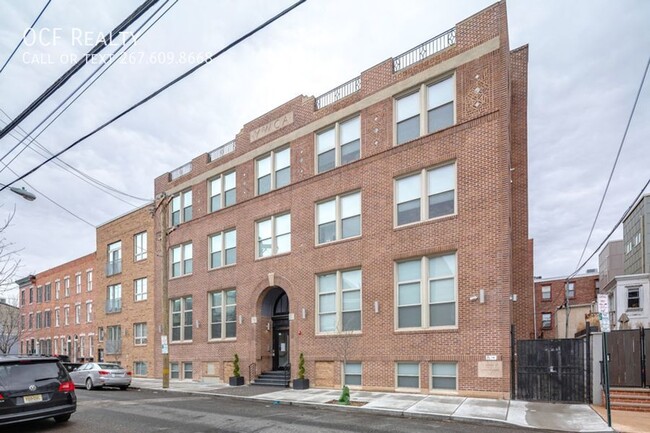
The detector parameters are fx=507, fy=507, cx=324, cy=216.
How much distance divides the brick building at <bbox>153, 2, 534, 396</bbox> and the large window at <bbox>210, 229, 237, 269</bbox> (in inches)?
4.6

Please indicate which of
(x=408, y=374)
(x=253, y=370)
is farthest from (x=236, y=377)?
(x=408, y=374)

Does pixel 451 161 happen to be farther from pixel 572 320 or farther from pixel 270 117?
pixel 572 320

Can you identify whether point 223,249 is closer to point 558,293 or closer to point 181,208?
point 181,208

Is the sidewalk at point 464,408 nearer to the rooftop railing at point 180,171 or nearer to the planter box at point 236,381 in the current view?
the planter box at point 236,381

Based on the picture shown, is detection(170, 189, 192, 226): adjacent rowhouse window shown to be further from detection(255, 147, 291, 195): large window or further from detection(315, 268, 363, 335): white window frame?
detection(315, 268, 363, 335): white window frame

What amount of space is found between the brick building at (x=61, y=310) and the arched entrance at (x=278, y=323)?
19977 millimetres

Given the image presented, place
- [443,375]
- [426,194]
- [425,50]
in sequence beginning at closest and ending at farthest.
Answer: [443,375] < [426,194] < [425,50]

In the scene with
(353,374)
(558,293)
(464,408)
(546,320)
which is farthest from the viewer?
(558,293)

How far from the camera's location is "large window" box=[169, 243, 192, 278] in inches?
1107

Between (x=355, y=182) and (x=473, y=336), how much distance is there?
23.8 feet

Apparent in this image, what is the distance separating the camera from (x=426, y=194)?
17641 millimetres

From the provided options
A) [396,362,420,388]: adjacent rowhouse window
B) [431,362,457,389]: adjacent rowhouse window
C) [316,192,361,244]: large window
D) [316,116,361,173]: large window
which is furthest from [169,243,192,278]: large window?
[431,362,457,389]: adjacent rowhouse window

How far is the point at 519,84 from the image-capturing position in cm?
1969

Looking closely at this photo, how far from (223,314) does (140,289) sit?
9.57 meters
